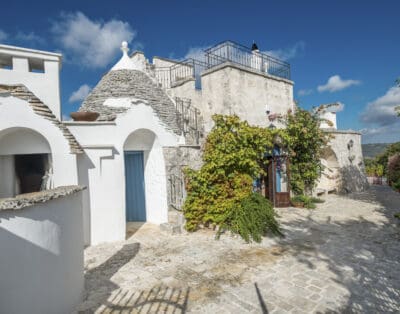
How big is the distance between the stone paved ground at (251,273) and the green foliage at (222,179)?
757 millimetres

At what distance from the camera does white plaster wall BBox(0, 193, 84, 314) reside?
327 cm

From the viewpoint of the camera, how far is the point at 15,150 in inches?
281

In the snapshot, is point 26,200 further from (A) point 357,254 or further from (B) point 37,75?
(A) point 357,254

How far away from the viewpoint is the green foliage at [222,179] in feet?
29.3

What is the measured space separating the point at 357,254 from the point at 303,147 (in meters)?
7.96

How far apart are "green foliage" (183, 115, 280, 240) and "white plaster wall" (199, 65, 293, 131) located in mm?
2803

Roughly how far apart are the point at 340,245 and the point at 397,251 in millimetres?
1403

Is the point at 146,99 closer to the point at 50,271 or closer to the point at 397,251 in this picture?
the point at 50,271

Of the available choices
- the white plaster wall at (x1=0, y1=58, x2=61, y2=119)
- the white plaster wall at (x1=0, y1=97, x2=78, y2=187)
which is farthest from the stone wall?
the white plaster wall at (x1=0, y1=58, x2=61, y2=119)

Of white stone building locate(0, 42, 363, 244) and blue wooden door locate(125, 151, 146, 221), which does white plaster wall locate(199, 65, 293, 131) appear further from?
blue wooden door locate(125, 151, 146, 221)

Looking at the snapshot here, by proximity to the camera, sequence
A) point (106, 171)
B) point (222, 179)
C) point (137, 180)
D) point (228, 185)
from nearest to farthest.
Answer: point (106, 171)
point (228, 185)
point (222, 179)
point (137, 180)

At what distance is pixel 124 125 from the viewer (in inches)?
347

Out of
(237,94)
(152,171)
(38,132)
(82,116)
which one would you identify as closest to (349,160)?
(237,94)

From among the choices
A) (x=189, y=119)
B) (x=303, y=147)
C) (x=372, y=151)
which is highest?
(x=189, y=119)
